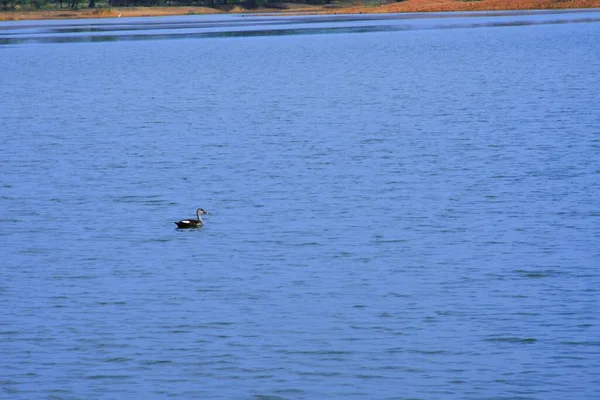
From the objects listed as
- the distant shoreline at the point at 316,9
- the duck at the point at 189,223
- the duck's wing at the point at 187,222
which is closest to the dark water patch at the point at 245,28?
the distant shoreline at the point at 316,9

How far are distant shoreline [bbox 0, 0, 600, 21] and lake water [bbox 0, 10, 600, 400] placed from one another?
330 ft

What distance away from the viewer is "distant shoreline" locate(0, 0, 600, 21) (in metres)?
149

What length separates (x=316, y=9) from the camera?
173500mm

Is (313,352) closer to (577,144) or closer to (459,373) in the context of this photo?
(459,373)

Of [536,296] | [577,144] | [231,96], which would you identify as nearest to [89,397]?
[536,296]

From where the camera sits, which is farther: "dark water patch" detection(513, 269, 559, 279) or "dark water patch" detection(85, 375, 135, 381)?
"dark water patch" detection(513, 269, 559, 279)

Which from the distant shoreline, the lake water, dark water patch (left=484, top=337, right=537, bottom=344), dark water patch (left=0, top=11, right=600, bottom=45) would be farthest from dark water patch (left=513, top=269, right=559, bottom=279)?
the distant shoreline

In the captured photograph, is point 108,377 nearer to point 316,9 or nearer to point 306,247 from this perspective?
point 306,247

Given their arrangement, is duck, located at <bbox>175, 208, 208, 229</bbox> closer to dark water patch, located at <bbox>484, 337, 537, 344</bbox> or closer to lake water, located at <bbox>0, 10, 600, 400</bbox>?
lake water, located at <bbox>0, 10, 600, 400</bbox>

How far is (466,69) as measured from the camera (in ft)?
221

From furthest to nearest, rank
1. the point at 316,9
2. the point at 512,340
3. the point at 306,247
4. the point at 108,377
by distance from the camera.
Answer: the point at 316,9
the point at 306,247
the point at 512,340
the point at 108,377

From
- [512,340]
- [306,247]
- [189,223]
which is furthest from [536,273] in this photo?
[189,223]

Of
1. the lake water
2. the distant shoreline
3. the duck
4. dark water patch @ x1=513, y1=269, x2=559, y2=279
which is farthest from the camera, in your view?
the distant shoreline

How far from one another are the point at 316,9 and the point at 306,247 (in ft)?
507
